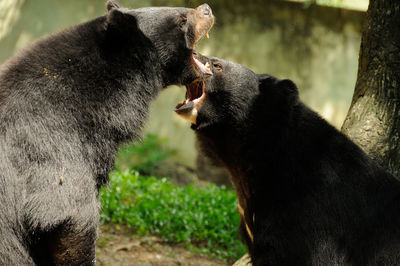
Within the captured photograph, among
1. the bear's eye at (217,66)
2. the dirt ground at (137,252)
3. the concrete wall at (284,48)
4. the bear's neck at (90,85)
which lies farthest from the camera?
the concrete wall at (284,48)

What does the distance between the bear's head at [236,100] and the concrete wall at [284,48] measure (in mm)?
5299

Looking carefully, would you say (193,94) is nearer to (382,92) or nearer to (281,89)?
(281,89)

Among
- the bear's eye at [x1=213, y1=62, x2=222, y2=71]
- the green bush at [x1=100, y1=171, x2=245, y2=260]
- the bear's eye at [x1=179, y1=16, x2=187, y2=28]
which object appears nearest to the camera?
the bear's eye at [x1=179, y1=16, x2=187, y2=28]

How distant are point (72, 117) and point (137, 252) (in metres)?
2.55

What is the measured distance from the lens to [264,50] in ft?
31.9

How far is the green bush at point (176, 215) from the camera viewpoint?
5.72 metres

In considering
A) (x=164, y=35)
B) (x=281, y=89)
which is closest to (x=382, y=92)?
(x=281, y=89)

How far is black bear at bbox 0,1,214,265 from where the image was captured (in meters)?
2.90

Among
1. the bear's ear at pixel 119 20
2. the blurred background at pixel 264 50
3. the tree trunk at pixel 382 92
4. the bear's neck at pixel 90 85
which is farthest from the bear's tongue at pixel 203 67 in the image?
the blurred background at pixel 264 50

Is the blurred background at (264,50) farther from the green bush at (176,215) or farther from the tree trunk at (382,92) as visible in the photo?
the tree trunk at (382,92)

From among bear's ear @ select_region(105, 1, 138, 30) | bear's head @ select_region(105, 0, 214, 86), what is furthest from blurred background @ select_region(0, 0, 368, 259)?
bear's ear @ select_region(105, 1, 138, 30)

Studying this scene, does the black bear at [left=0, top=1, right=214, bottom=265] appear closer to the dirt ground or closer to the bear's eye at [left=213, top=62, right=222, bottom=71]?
the bear's eye at [left=213, top=62, right=222, bottom=71]

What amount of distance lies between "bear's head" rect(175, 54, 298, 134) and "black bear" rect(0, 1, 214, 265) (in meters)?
0.41

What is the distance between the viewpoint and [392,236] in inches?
138
